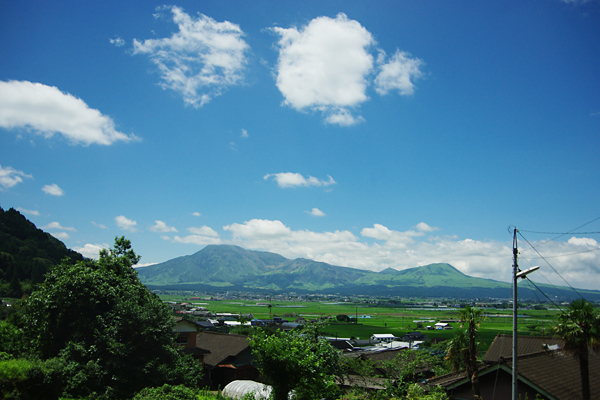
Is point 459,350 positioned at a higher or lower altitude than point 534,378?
higher

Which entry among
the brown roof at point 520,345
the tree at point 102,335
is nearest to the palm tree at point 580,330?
the brown roof at point 520,345

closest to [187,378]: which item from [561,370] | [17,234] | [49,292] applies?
[49,292]

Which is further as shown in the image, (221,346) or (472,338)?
(221,346)

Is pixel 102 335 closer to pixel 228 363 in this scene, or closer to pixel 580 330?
pixel 228 363

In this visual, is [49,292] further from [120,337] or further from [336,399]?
[336,399]

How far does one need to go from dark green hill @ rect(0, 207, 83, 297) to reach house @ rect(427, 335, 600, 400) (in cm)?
9118

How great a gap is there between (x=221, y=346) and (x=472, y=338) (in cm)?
3141

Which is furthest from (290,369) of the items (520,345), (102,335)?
(520,345)

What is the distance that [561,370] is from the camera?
20.6m

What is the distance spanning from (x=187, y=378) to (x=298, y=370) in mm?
10750

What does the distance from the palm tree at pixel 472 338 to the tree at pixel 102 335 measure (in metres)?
15.6

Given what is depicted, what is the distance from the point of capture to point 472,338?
2189 cm

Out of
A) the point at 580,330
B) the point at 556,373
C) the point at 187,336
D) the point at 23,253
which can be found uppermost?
the point at 23,253

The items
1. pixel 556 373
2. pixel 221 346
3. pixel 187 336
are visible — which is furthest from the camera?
pixel 221 346
